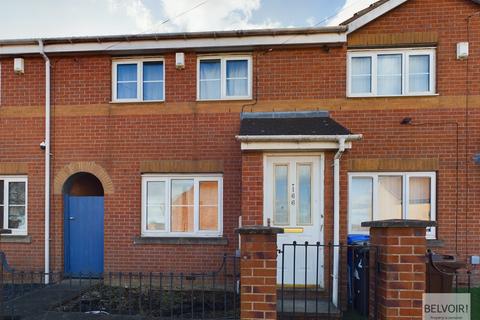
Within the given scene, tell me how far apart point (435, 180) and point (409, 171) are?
55cm

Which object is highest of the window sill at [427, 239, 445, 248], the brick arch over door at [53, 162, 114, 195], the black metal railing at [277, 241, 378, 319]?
the brick arch over door at [53, 162, 114, 195]

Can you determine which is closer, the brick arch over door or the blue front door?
the brick arch over door

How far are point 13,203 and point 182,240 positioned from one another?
4028 mm

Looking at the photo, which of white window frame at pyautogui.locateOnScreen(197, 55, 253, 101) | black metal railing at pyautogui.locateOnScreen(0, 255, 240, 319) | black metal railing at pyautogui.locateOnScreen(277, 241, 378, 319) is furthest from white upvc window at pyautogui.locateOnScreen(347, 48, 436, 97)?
black metal railing at pyautogui.locateOnScreen(0, 255, 240, 319)

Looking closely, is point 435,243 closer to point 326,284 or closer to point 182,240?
point 326,284

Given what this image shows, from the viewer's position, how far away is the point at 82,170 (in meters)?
7.79

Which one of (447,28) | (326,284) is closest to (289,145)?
(326,284)

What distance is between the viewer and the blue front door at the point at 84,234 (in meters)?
7.96

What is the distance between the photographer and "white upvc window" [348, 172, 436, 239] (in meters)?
7.18

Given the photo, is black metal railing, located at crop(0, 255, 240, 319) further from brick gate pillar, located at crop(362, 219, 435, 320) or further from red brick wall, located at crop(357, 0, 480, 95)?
red brick wall, located at crop(357, 0, 480, 95)

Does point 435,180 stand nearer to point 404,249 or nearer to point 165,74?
point 404,249

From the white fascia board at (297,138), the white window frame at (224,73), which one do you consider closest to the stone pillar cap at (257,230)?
the white fascia board at (297,138)

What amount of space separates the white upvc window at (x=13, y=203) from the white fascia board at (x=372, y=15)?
310 inches

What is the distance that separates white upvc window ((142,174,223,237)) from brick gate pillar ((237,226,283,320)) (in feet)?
12.7
